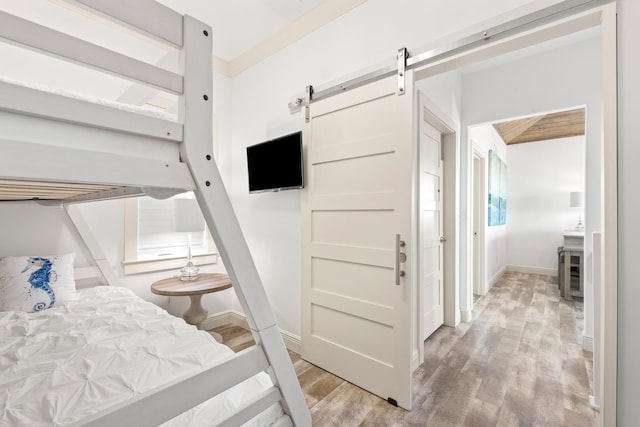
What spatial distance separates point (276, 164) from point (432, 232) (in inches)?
64.7

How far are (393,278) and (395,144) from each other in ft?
2.80

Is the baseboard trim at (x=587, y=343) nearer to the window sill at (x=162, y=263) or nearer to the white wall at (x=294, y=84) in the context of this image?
the white wall at (x=294, y=84)

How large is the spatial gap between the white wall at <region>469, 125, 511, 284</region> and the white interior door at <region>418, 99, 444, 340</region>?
2.72 feet

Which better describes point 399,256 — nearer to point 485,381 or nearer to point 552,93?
point 485,381

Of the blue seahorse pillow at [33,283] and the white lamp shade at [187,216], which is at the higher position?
the white lamp shade at [187,216]

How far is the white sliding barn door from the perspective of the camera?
1.79 metres

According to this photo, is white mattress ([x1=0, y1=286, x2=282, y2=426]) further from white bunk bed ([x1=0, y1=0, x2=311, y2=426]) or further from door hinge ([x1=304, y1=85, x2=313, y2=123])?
door hinge ([x1=304, y1=85, x2=313, y2=123])

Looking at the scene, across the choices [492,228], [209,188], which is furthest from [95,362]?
A: [492,228]

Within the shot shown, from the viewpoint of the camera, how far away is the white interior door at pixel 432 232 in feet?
8.79

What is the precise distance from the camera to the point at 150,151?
0.78 m

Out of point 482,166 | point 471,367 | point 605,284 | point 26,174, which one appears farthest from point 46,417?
point 482,166

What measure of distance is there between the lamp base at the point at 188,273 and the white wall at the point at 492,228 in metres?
3.37

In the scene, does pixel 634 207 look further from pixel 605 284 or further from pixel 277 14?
pixel 277 14

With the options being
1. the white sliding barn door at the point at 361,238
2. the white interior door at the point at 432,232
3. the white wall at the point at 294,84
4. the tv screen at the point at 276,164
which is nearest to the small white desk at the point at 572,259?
the white interior door at the point at 432,232
